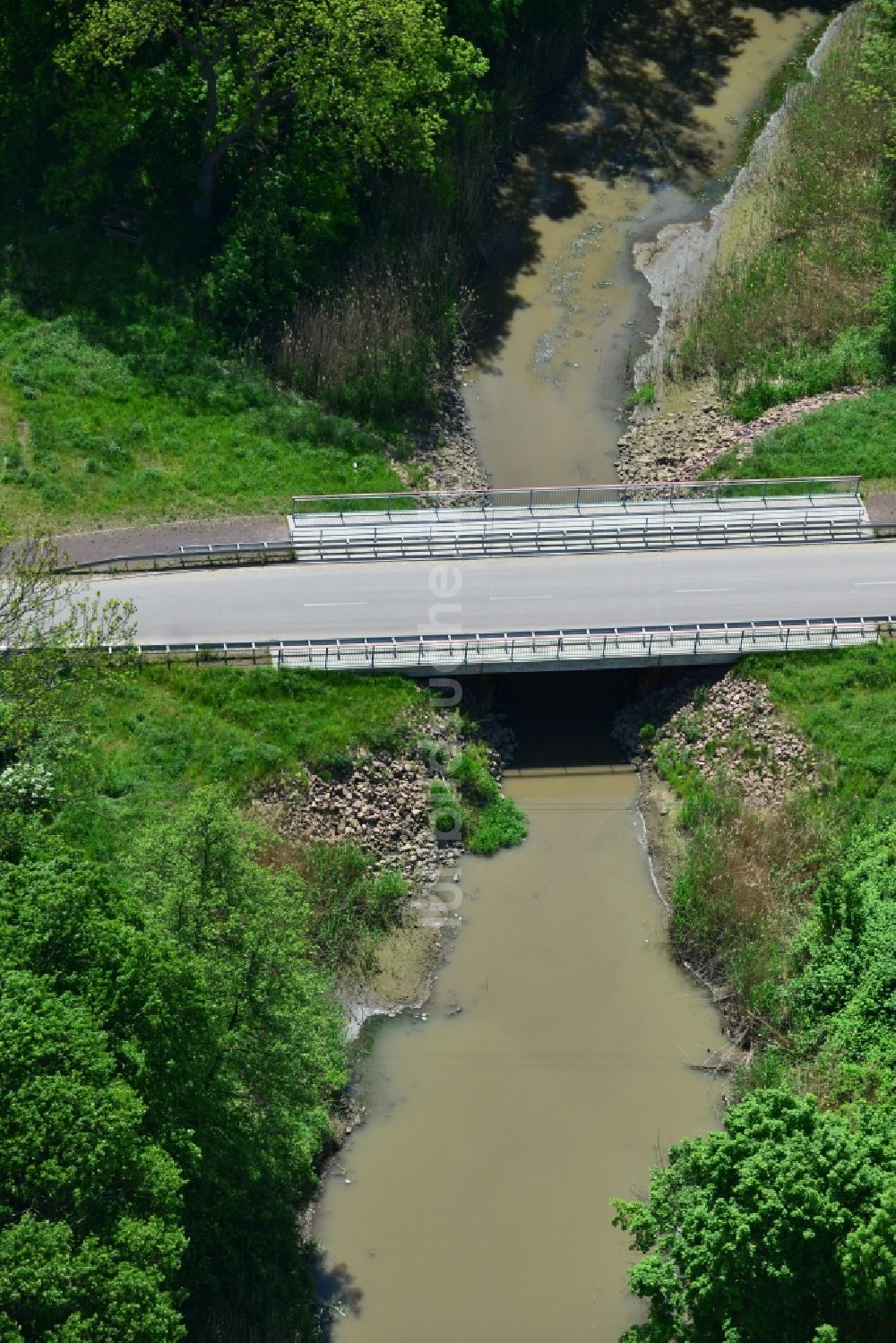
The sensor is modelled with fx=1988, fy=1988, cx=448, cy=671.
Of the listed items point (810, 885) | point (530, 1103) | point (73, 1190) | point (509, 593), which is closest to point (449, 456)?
point (509, 593)

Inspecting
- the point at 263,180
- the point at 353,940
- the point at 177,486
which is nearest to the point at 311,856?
the point at 353,940

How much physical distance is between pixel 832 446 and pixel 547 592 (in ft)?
40.8

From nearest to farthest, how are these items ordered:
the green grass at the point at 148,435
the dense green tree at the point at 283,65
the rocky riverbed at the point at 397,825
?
the rocky riverbed at the point at 397,825 → the green grass at the point at 148,435 → the dense green tree at the point at 283,65

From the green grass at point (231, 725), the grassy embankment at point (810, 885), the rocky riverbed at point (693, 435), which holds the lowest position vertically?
the grassy embankment at point (810, 885)

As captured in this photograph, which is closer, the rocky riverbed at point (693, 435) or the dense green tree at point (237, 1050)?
the dense green tree at point (237, 1050)

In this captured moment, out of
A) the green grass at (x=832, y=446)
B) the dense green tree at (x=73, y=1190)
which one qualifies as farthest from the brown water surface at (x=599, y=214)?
the dense green tree at (x=73, y=1190)

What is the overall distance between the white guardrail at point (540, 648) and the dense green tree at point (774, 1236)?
63.0 ft

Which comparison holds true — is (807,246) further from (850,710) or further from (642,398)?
(850,710)

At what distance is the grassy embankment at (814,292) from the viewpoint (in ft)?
225

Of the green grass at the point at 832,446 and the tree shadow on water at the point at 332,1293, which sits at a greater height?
the green grass at the point at 832,446

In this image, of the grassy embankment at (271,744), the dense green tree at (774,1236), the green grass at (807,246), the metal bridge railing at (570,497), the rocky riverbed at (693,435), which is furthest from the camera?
the green grass at (807,246)

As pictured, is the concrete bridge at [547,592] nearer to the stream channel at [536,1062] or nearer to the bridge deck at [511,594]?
the bridge deck at [511,594]

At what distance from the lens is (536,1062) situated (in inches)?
2119

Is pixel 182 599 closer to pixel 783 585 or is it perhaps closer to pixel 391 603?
pixel 391 603
